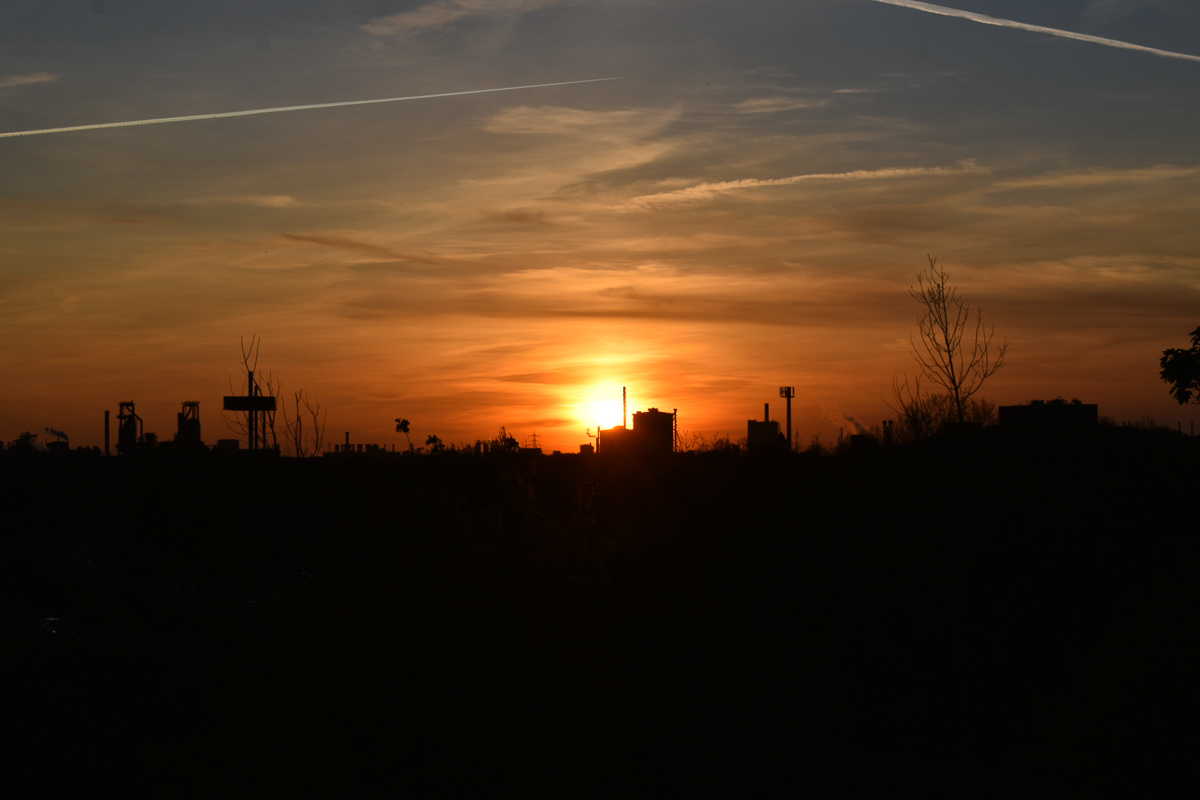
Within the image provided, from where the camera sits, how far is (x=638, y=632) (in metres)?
26.4

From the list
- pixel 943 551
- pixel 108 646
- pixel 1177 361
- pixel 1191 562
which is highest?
pixel 1177 361

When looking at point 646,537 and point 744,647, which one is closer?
point 744,647

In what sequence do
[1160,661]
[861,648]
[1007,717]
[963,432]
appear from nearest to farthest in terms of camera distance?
[1160,661] → [1007,717] → [861,648] → [963,432]

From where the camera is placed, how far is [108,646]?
33750 millimetres

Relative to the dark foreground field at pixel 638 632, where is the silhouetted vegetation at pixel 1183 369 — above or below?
above

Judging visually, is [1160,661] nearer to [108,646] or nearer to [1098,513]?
[1098,513]

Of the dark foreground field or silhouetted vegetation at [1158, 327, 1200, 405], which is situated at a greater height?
silhouetted vegetation at [1158, 327, 1200, 405]

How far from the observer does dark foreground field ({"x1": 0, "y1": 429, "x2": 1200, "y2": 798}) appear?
32.5ft

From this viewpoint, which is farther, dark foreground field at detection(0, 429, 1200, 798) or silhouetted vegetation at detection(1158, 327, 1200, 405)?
silhouetted vegetation at detection(1158, 327, 1200, 405)

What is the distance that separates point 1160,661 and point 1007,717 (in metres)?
11.6

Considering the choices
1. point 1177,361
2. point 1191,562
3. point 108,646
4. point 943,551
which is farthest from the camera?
point 108,646

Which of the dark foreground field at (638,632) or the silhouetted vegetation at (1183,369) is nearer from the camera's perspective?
the dark foreground field at (638,632)

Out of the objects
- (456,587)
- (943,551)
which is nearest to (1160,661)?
(456,587)

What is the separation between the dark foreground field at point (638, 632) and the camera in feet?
32.5
